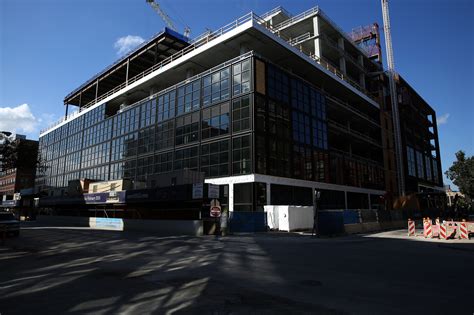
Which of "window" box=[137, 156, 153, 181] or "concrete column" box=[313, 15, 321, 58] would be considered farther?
"concrete column" box=[313, 15, 321, 58]

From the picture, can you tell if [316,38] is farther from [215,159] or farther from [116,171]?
[116,171]

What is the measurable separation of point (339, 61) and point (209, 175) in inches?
1282

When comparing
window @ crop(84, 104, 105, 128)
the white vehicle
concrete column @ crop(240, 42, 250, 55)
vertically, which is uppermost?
concrete column @ crop(240, 42, 250, 55)

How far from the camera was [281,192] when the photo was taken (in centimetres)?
3281

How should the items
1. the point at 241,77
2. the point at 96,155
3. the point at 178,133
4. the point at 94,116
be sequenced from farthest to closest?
the point at 94,116 < the point at 96,155 < the point at 178,133 < the point at 241,77

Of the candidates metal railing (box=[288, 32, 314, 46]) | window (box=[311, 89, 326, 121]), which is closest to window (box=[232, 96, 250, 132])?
window (box=[311, 89, 326, 121])

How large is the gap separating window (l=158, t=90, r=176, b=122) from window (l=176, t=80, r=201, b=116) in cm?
131

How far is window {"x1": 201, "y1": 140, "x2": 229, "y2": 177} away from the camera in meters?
32.9

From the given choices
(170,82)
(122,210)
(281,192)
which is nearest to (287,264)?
(281,192)

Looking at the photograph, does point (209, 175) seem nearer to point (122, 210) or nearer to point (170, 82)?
point (122, 210)

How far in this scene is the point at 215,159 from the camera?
1337 inches

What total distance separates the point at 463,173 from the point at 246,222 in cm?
5014

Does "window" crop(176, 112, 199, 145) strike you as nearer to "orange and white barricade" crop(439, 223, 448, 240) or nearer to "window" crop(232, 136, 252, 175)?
"window" crop(232, 136, 252, 175)

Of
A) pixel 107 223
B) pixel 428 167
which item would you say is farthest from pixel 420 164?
pixel 107 223
